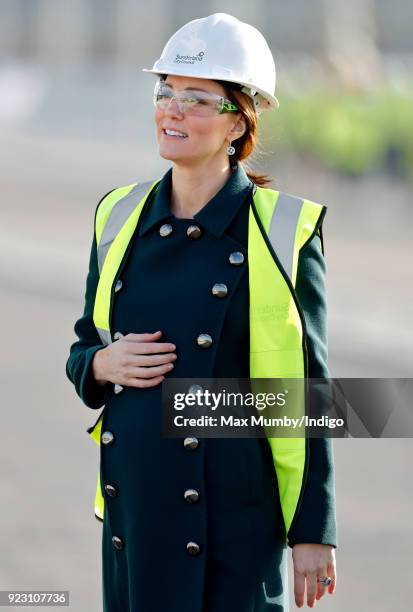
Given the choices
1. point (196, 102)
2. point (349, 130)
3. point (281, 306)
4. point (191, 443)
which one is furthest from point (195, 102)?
point (349, 130)

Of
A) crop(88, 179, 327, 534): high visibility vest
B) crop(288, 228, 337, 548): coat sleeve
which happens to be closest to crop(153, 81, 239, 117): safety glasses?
crop(88, 179, 327, 534): high visibility vest

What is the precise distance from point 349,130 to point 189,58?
14909 millimetres

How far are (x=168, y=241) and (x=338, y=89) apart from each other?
16.7 metres

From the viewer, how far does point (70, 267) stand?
12922 mm

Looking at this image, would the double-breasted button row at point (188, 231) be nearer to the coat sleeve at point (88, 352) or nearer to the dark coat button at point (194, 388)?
the coat sleeve at point (88, 352)

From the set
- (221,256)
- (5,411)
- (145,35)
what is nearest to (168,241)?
(221,256)

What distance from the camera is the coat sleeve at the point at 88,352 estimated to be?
125 inches

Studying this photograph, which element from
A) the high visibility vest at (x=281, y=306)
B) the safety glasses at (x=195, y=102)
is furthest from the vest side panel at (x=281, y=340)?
the safety glasses at (x=195, y=102)

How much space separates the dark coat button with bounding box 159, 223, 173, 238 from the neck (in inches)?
2.2

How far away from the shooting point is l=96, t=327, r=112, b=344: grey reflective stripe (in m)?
3.16

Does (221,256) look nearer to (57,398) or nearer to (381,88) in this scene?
(57,398)

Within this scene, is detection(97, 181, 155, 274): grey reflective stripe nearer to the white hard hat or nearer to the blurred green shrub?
the white hard hat

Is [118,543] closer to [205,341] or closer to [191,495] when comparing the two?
[191,495]

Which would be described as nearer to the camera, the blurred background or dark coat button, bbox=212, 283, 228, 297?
dark coat button, bbox=212, 283, 228, 297
